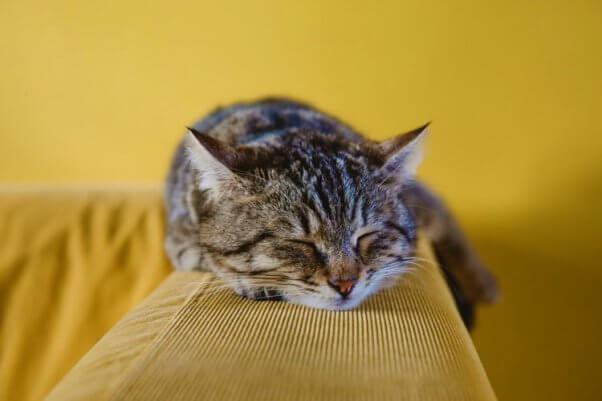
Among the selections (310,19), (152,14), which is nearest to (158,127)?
(152,14)

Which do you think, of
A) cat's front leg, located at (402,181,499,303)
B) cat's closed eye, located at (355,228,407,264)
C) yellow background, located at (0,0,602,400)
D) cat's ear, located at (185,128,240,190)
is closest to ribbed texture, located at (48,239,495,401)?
cat's closed eye, located at (355,228,407,264)

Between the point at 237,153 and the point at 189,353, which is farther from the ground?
the point at 237,153

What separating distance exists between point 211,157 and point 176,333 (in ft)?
1.05

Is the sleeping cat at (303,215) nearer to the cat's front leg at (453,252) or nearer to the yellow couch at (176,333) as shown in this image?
the yellow couch at (176,333)

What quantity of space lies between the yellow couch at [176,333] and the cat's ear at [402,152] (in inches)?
8.2

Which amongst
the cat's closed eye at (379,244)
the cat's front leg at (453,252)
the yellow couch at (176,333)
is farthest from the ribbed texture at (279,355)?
the cat's front leg at (453,252)

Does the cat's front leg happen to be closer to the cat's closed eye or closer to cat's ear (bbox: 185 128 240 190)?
the cat's closed eye

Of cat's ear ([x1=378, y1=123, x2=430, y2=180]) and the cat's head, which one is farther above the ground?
cat's ear ([x1=378, y1=123, x2=430, y2=180])

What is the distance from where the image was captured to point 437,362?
0.62 metres

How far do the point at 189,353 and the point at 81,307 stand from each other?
0.52 metres

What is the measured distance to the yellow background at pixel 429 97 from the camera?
1.53m

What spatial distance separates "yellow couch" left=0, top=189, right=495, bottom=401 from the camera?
566mm

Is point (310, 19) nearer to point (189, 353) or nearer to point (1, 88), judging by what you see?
point (1, 88)

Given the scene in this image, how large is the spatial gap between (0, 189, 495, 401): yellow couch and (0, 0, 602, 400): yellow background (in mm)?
533
